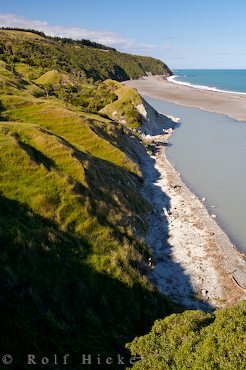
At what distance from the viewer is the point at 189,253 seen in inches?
1221

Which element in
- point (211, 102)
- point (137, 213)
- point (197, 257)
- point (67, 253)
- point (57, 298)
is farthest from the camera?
point (211, 102)

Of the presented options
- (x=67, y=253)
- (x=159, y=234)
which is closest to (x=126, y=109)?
(x=159, y=234)

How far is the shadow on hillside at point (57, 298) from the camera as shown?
1502cm

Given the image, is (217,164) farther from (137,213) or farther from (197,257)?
(197,257)

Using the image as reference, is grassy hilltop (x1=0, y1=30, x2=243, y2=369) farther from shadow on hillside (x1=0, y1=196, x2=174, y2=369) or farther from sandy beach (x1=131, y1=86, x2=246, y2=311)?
sandy beach (x1=131, y1=86, x2=246, y2=311)

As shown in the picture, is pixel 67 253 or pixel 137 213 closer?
pixel 67 253

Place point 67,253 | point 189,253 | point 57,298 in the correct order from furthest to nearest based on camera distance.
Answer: point 189,253 → point 67,253 → point 57,298

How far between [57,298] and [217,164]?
44972 millimetres

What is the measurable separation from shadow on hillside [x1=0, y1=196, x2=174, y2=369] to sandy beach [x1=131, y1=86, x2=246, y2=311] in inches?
170

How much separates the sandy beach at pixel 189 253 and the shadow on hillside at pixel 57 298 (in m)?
4.32

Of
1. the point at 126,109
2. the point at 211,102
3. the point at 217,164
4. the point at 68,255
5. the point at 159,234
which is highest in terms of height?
the point at 211,102

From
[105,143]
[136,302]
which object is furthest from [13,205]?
[105,143]

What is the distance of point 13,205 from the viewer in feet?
75.8

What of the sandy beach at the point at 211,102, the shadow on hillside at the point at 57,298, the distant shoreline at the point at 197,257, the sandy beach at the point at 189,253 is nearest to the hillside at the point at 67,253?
the shadow on hillside at the point at 57,298
